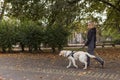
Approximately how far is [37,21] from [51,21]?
1.46m

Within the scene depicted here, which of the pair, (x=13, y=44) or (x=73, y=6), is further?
(x=13, y=44)

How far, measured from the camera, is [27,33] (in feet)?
86.1

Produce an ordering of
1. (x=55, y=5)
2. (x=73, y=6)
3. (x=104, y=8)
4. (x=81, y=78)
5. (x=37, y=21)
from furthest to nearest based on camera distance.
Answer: (x=104, y=8) → (x=37, y=21) → (x=73, y=6) → (x=55, y=5) → (x=81, y=78)

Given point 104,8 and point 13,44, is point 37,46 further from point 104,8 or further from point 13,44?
point 104,8

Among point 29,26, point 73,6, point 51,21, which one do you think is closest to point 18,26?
point 29,26

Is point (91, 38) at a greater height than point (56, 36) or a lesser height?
greater

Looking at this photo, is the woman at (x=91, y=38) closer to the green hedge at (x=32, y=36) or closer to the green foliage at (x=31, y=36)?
the green hedge at (x=32, y=36)

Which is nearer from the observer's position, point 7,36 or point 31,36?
point 31,36

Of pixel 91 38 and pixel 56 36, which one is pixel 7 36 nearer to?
pixel 56 36

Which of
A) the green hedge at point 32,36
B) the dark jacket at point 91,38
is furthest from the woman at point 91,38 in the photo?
the green hedge at point 32,36

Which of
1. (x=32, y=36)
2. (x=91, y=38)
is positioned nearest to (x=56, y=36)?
(x=32, y=36)

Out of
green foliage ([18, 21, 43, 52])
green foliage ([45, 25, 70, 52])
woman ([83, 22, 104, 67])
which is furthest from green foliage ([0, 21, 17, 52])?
woman ([83, 22, 104, 67])

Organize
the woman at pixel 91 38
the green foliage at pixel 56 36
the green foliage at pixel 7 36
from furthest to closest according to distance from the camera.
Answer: the green foliage at pixel 7 36 < the green foliage at pixel 56 36 < the woman at pixel 91 38

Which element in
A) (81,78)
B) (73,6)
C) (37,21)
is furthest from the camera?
(37,21)
